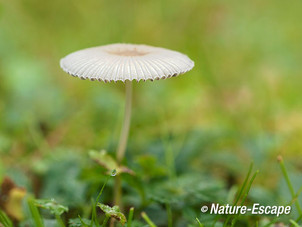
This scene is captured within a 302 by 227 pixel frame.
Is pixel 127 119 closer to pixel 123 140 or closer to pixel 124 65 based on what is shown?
pixel 123 140

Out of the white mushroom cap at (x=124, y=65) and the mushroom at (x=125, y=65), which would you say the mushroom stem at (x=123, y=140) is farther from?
the white mushroom cap at (x=124, y=65)

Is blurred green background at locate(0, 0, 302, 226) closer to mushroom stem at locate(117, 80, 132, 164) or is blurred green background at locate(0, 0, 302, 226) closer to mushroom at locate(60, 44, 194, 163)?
mushroom stem at locate(117, 80, 132, 164)

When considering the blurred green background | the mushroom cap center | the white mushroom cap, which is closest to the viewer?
the white mushroom cap

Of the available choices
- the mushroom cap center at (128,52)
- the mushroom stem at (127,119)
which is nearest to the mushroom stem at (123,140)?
the mushroom stem at (127,119)

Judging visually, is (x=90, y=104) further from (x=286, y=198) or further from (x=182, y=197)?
(x=286, y=198)

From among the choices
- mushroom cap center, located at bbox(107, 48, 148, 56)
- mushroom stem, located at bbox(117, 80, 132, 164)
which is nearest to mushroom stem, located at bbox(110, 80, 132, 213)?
mushroom stem, located at bbox(117, 80, 132, 164)

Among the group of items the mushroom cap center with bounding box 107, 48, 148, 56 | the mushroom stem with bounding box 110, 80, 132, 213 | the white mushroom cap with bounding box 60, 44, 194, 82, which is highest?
the mushroom cap center with bounding box 107, 48, 148, 56

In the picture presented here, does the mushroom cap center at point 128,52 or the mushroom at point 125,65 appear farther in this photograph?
the mushroom cap center at point 128,52
